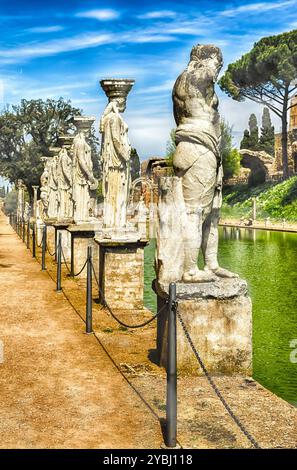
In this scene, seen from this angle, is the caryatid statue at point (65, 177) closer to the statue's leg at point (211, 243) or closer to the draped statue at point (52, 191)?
the draped statue at point (52, 191)

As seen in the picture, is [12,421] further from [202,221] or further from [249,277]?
[249,277]

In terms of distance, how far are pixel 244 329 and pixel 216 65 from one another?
2.71 m

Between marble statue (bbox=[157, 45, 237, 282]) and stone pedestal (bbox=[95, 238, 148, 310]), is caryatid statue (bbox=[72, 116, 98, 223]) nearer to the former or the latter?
stone pedestal (bbox=[95, 238, 148, 310])

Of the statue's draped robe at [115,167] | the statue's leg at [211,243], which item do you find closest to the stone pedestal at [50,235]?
the statue's draped robe at [115,167]

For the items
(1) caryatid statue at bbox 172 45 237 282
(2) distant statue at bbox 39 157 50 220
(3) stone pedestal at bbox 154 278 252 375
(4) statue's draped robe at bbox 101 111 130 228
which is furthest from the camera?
(2) distant statue at bbox 39 157 50 220

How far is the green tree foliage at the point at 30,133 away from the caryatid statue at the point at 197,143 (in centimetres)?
3054

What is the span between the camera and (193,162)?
220 inches

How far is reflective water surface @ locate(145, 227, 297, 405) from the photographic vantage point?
6.66 metres

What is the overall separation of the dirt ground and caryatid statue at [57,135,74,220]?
8.89 meters

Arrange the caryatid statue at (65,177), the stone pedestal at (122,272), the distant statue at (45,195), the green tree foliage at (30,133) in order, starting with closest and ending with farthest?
the stone pedestal at (122,272)
the caryatid statue at (65,177)
the distant statue at (45,195)
the green tree foliage at (30,133)

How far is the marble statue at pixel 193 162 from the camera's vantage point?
5.58m

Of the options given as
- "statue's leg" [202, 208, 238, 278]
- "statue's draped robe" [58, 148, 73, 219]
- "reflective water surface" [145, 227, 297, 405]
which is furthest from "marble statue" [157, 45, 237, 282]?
"statue's draped robe" [58, 148, 73, 219]

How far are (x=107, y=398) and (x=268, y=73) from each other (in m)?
45.2
